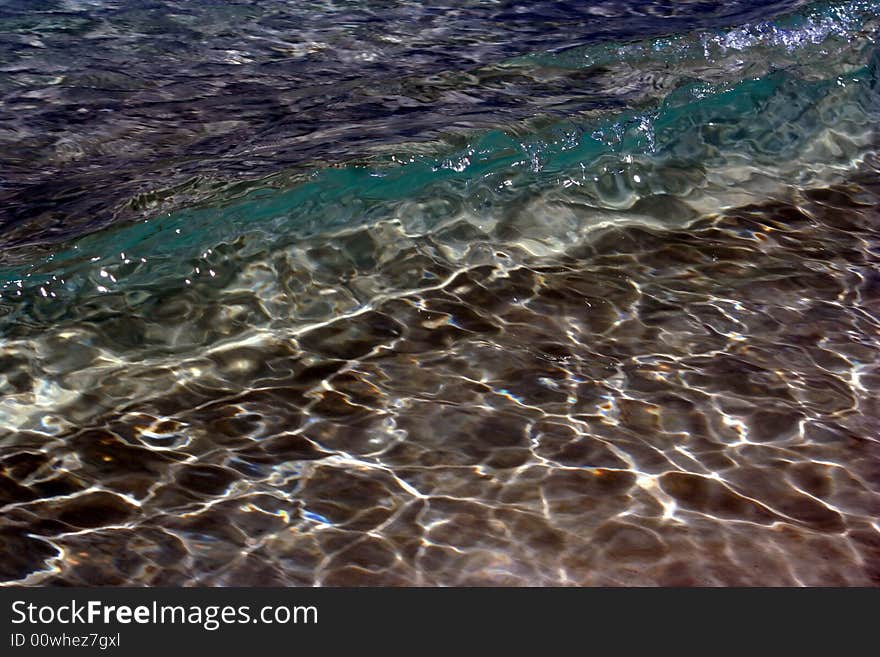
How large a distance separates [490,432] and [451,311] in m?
0.94

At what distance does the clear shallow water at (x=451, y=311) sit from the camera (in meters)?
3.55

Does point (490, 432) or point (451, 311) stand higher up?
point (451, 311)

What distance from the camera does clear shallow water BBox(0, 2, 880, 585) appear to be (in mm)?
3555

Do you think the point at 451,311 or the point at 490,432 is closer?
the point at 490,432

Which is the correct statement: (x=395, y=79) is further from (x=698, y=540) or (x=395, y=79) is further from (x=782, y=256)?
(x=698, y=540)

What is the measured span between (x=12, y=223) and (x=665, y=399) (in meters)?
3.05

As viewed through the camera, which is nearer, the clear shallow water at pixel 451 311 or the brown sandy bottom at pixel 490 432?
the brown sandy bottom at pixel 490 432

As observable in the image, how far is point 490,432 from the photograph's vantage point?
405 cm

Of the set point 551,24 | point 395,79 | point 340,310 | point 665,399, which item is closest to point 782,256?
point 665,399

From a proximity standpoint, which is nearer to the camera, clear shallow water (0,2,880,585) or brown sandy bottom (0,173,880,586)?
brown sandy bottom (0,173,880,586)

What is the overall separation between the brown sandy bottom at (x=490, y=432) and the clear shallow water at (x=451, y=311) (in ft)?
0.04

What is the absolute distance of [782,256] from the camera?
535cm

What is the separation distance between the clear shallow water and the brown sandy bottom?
1 cm

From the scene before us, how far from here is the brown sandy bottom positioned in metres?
3.45
